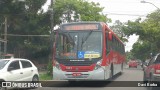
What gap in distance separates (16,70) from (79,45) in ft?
13.2

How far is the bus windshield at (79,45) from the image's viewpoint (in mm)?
18688

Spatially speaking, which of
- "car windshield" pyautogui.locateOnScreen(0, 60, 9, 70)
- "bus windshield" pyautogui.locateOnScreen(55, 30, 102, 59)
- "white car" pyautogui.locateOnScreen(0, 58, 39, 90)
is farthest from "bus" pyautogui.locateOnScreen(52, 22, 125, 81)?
"car windshield" pyautogui.locateOnScreen(0, 60, 9, 70)

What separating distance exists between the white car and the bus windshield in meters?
1.83

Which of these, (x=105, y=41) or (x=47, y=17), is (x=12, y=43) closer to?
(x=47, y=17)

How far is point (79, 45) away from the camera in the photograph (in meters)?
18.8

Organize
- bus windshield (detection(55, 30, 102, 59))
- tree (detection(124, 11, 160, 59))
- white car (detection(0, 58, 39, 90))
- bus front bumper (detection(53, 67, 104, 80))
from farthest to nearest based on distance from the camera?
tree (detection(124, 11, 160, 59)) < bus windshield (detection(55, 30, 102, 59)) < bus front bumper (detection(53, 67, 104, 80)) < white car (detection(0, 58, 39, 90))

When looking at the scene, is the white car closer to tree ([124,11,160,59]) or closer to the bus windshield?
the bus windshield

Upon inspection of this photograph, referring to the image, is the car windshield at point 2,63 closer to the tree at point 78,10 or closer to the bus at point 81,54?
the bus at point 81,54

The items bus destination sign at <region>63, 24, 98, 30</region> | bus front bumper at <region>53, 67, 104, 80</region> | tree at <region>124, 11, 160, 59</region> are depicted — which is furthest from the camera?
tree at <region>124, 11, 160, 59</region>

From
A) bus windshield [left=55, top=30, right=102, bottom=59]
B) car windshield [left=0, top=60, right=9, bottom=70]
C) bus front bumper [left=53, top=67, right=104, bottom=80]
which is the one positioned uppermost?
bus windshield [left=55, top=30, right=102, bottom=59]

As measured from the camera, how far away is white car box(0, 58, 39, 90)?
15.2 m

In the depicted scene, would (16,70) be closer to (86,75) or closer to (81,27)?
(86,75)

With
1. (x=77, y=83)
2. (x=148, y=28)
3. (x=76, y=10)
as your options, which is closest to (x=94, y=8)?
(x=76, y=10)

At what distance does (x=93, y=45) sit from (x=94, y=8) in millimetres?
44474
